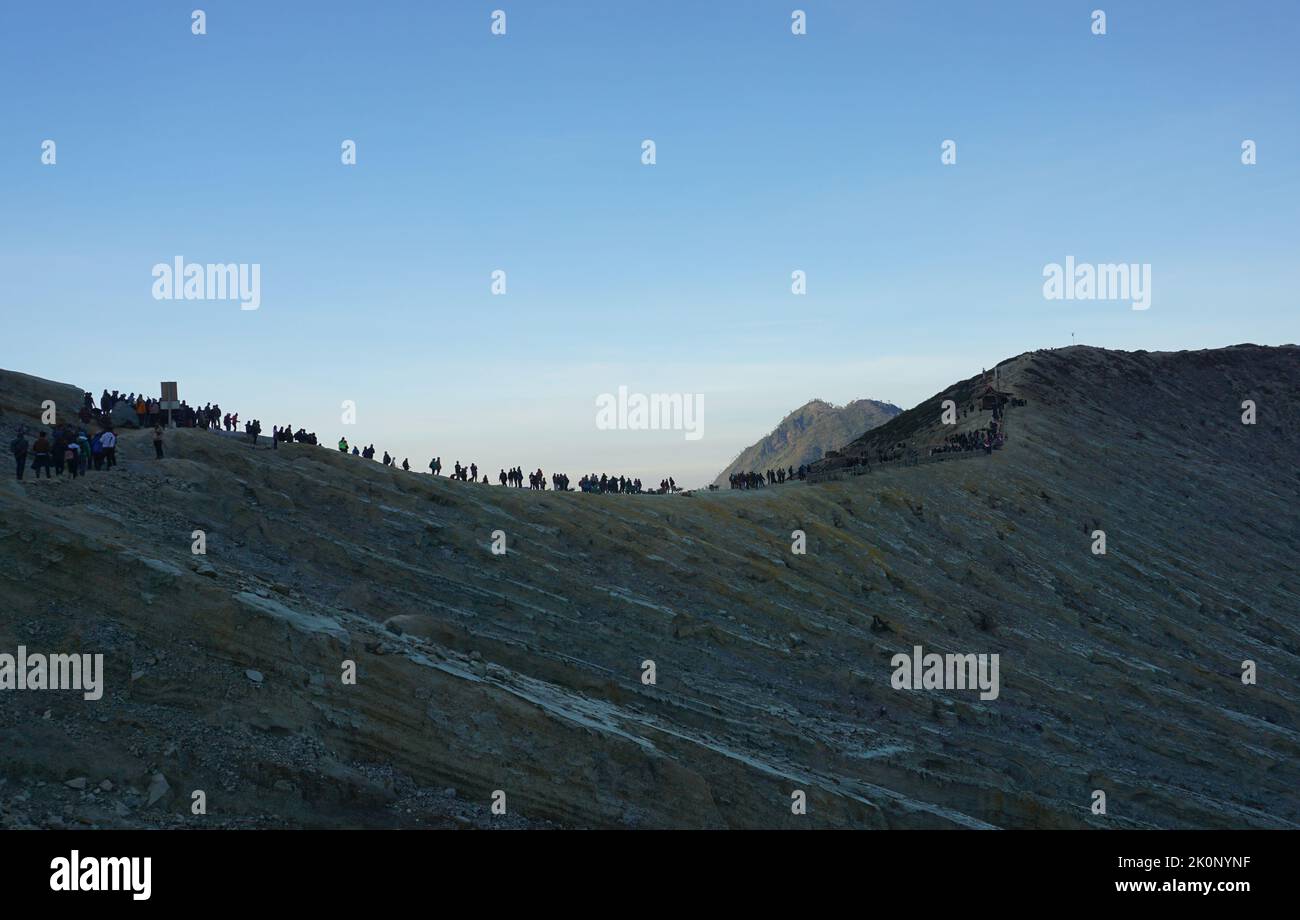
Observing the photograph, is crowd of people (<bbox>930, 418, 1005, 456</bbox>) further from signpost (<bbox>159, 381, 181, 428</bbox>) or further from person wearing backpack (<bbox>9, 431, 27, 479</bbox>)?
person wearing backpack (<bbox>9, 431, 27, 479</bbox>)

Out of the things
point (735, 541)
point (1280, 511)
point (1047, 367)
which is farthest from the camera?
point (1047, 367)

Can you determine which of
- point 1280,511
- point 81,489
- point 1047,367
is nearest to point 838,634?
point 81,489

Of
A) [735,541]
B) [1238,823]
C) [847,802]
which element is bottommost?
[1238,823]

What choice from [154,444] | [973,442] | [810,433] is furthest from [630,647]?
[810,433]

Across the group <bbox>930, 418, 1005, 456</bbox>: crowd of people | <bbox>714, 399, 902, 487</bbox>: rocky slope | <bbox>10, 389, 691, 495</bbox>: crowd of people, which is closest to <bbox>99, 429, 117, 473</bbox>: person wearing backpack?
<bbox>10, 389, 691, 495</bbox>: crowd of people

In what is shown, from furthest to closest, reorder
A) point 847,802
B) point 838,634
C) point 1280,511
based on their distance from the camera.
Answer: point 1280,511 < point 838,634 < point 847,802

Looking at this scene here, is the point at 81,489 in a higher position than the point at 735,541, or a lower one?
higher
